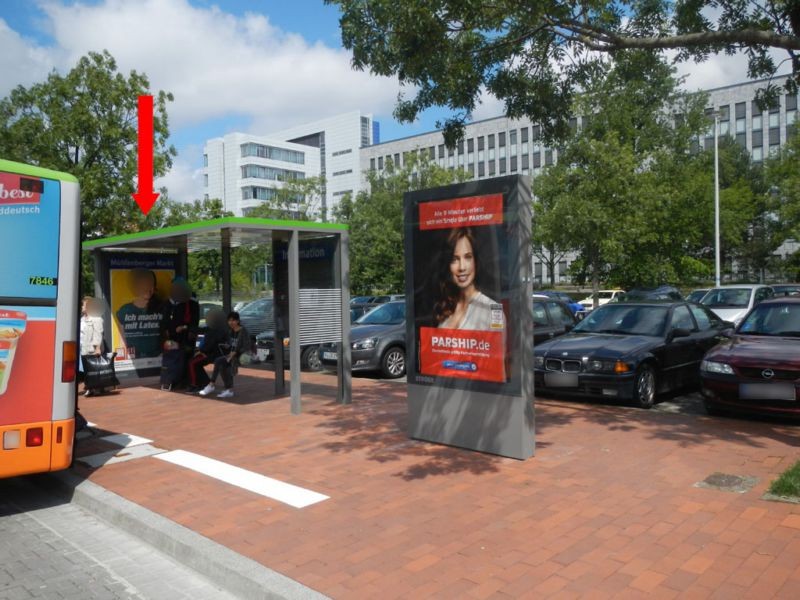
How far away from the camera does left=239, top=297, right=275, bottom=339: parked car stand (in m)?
16.2

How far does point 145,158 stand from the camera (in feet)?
58.6

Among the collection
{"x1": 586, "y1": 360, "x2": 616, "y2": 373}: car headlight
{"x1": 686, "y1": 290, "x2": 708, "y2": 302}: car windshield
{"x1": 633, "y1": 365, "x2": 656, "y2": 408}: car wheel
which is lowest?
{"x1": 633, "y1": 365, "x2": 656, "y2": 408}: car wheel

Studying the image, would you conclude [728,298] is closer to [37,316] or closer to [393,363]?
[393,363]

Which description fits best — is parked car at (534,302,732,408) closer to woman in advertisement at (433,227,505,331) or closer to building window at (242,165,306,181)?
woman in advertisement at (433,227,505,331)

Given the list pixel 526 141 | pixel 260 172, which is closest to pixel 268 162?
pixel 260 172

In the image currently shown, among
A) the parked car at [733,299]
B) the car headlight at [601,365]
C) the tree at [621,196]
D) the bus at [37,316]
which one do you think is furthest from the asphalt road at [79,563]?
the tree at [621,196]

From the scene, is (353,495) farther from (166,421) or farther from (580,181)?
(580,181)

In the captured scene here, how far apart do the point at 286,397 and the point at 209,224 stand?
10.8ft

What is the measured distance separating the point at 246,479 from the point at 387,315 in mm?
8744

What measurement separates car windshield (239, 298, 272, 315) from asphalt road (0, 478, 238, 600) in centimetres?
1173

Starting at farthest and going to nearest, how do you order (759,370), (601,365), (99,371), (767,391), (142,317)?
Result: (142,317), (99,371), (601,365), (759,370), (767,391)

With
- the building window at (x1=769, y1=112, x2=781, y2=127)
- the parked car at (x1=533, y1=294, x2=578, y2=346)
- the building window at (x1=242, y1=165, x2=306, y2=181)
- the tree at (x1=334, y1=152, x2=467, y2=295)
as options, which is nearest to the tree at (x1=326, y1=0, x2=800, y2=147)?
the parked car at (x1=533, y1=294, x2=578, y2=346)

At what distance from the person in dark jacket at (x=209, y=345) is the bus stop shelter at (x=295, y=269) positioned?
955 mm

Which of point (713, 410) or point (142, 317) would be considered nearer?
point (713, 410)
